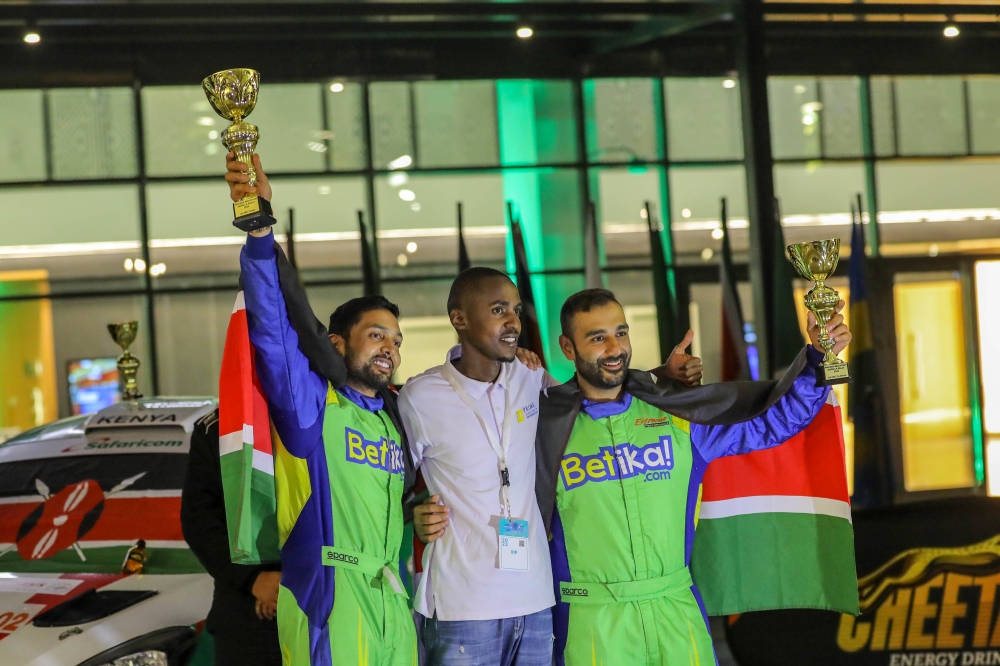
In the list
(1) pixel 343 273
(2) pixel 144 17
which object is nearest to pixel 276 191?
(1) pixel 343 273

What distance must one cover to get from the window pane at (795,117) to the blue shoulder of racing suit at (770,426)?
8690 millimetres

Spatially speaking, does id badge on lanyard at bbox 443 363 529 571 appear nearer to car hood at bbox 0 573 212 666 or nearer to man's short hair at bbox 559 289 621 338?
man's short hair at bbox 559 289 621 338

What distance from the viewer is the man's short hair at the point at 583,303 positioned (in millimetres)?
3115

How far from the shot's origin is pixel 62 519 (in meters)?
3.88

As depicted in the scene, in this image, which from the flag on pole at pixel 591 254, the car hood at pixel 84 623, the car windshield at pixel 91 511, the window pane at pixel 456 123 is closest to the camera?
the car hood at pixel 84 623

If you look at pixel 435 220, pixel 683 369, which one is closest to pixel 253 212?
pixel 683 369

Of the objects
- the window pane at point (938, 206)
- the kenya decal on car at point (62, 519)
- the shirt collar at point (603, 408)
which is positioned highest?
the window pane at point (938, 206)

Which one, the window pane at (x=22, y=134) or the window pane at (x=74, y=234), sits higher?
the window pane at (x=22, y=134)

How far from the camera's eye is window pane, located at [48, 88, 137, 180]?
10.2m

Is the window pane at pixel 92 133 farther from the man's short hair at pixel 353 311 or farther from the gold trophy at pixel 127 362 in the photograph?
the man's short hair at pixel 353 311

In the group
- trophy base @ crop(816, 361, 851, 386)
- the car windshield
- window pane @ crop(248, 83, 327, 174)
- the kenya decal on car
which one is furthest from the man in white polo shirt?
window pane @ crop(248, 83, 327, 174)

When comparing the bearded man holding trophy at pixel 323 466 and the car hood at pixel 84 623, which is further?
the car hood at pixel 84 623

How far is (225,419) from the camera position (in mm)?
2836

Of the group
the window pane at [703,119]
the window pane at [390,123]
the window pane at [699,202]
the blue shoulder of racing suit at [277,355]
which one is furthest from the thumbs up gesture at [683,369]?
the window pane at [703,119]
